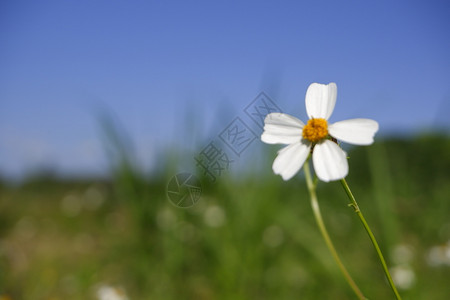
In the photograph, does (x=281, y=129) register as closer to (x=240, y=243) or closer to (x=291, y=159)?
(x=291, y=159)

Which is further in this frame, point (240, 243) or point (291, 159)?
point (240, 243)

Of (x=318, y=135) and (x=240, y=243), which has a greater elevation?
(x=318, y=135)

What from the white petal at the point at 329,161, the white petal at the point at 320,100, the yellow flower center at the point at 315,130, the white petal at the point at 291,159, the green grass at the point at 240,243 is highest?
the white petal at the point at 320,100

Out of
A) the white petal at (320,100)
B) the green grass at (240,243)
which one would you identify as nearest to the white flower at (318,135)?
the white petal at (320,100)

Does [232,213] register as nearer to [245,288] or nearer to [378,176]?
[245,288]

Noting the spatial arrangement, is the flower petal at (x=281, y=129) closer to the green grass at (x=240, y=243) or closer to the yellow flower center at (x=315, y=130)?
the yellow flower center at (x=315, y=130)

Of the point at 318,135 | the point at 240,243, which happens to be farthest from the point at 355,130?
the point at 240,243

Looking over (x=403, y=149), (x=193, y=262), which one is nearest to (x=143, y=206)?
(x=193, y=262)
